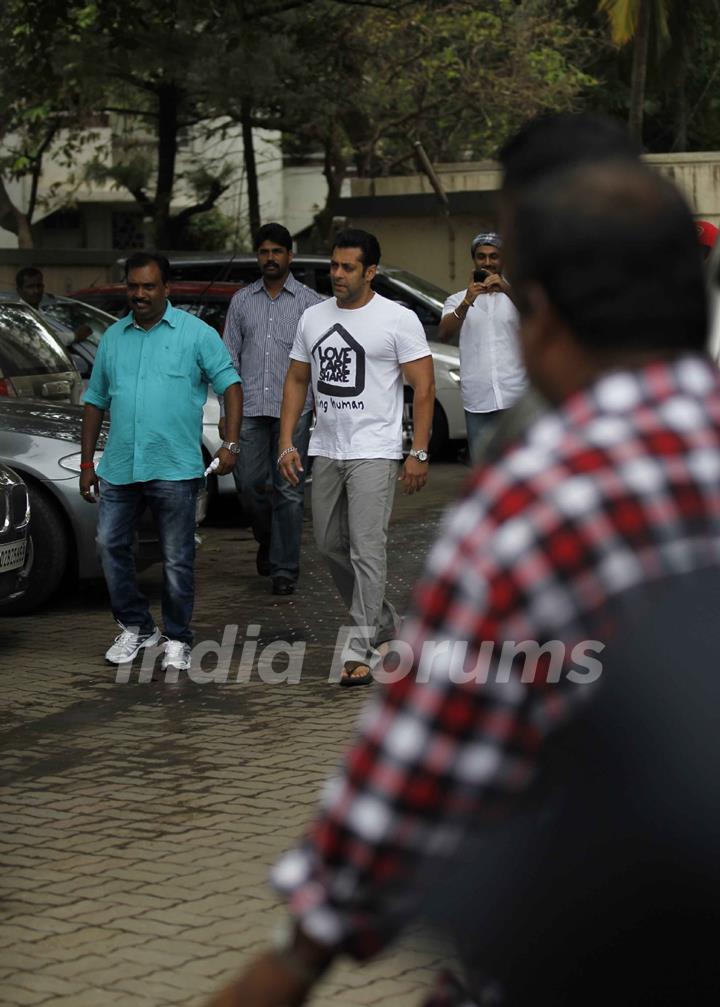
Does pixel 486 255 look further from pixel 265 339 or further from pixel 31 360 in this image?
pixel 31 360

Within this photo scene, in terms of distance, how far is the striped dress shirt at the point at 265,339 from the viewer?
10.1m

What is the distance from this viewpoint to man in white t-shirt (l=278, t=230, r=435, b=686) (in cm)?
756

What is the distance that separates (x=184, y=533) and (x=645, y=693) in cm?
631

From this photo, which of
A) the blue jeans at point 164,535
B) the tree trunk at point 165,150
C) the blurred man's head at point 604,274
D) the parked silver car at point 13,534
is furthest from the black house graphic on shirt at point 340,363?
the tree trunk at point 165,150

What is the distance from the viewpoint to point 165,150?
25500 millimetres

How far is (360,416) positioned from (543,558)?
5.95 m

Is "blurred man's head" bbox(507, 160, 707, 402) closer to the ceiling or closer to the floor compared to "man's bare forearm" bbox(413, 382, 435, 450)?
closer to the ceiling

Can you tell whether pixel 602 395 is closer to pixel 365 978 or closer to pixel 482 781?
pixel 482 781

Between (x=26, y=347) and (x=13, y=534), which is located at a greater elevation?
(x=26, y=347)

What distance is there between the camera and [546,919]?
178cm

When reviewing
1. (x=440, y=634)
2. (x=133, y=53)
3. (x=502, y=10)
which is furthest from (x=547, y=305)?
(x=502, y=10)

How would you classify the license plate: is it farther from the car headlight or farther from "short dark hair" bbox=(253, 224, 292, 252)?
"short dark hair" bbox=(253, 224, 292, 252)

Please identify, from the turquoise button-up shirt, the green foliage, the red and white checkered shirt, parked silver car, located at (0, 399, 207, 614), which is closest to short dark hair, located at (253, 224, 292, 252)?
parked silver car, located at (0, 399, 207, 614)

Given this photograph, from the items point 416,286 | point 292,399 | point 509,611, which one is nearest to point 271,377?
point 292,399
